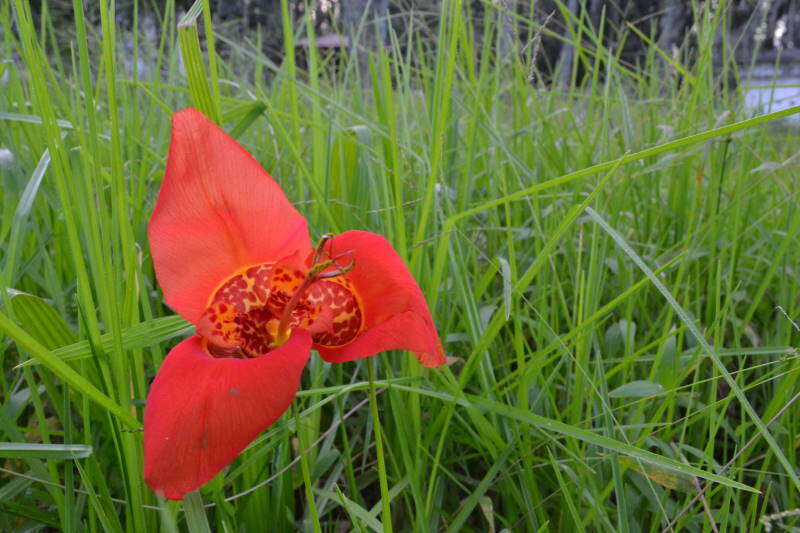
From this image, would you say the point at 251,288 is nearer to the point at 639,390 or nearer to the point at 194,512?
the point at 194,512

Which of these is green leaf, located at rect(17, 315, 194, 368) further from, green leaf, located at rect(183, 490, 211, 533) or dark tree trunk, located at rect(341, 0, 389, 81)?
dark tree trunk, located at rect(341, 0, 389, 81)

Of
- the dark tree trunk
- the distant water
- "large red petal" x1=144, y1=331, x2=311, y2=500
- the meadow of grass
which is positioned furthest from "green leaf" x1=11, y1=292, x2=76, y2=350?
the distant water

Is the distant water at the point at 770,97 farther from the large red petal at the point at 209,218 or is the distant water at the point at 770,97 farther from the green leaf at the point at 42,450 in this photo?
the green leaf at the point at 42,450

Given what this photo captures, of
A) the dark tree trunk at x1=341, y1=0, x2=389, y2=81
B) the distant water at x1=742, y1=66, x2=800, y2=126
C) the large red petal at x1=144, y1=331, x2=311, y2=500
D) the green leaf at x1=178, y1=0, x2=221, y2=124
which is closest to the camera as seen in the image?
the large red petal at x1=144, y1=331, x2=311, y2=500

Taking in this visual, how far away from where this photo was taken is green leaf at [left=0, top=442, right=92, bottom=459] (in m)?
0.45

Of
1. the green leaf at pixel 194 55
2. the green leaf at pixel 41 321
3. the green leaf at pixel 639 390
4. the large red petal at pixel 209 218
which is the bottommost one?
the green leaf at pixel 639 390

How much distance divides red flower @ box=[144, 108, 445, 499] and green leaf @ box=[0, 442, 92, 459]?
14 cm

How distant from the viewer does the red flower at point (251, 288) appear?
34cm

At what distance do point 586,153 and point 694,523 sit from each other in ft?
2.26

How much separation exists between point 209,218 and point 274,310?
73 millimetres

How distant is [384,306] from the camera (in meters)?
0.41

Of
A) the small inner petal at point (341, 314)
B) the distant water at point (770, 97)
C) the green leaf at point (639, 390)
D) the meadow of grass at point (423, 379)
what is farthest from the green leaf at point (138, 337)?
the distant water at point (770, 97)

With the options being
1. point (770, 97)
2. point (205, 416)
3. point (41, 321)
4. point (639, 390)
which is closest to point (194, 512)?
point (205, 416)

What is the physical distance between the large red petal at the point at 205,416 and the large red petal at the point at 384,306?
0.18 ft
